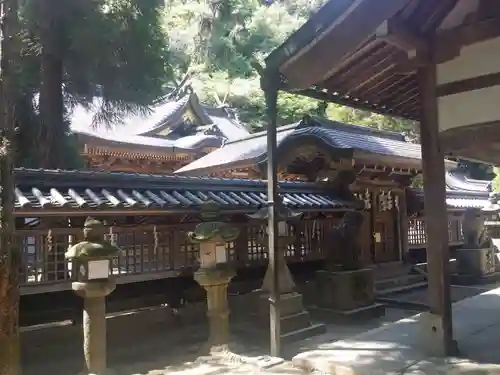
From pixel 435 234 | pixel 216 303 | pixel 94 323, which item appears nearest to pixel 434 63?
pixel 435 234

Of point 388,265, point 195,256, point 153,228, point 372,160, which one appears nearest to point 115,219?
point 153,228

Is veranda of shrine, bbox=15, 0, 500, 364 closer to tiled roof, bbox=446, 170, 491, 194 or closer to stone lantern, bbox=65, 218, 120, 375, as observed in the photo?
stone lantern, bbox=65, 218, 120, 375

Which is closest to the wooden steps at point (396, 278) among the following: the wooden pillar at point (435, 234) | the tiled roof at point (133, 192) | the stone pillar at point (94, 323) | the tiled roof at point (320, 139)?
the tiled roof at point (320, 139)

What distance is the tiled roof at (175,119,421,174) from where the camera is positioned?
485 inches

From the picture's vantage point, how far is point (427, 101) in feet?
17.9

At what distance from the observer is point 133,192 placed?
7867mm

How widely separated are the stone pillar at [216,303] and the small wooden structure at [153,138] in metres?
6.52

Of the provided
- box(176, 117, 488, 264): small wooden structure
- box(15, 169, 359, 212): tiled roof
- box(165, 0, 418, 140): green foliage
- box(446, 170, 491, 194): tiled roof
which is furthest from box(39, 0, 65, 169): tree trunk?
box(165, 0, 418, 140): green foliage

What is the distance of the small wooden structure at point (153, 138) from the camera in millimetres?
15219

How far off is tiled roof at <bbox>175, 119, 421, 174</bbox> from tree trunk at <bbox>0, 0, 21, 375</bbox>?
7090 mm

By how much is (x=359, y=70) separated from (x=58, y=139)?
658cm

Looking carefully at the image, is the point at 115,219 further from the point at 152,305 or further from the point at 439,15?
the point at 439,15

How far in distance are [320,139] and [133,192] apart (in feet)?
17.0

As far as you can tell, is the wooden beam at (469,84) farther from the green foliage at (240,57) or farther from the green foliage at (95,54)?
the green foliage at (240,57)
